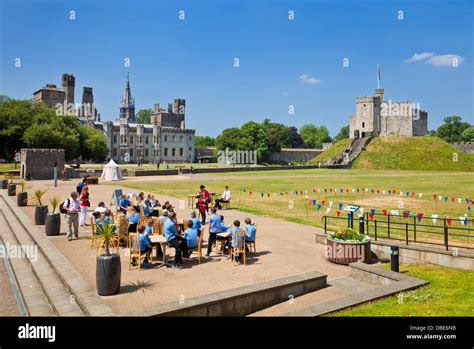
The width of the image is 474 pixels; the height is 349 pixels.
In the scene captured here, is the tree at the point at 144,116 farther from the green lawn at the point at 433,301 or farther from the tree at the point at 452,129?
the green lawn at the point at 433,301

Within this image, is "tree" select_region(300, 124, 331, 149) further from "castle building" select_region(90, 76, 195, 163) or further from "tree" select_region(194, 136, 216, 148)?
"castle building" select_region(90, 76, 195, 163)

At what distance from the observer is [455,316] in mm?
6809

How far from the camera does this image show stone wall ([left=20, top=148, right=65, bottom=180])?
40150mm

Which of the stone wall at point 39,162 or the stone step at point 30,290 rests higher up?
the stone wall at point 39,162

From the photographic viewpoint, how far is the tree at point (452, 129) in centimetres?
14175

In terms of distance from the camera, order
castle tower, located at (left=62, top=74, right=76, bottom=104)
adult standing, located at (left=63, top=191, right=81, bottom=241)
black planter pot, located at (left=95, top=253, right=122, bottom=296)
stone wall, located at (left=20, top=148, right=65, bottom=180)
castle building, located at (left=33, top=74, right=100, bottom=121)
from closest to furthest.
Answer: black planter pot, located at (left=95, top=253, right=122, bottom=296), adult standing, located at (left=63, top=191, right=81, bottom=241), stone wall, located at (left=20, top=148, right=65, bottom=180), castle building, located at (left=33, top=74, right=100, bottom=121), castle tower, located at (left=62, top=74, right=76, bottom=104)

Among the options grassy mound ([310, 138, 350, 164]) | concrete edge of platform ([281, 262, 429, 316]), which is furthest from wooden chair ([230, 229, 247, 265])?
grassy mound ([310, 138, 350, 164])

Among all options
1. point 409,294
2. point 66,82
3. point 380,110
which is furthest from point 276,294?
point 66,82

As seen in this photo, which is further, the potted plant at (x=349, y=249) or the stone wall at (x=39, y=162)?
the stone wall at (x=39, y=162)

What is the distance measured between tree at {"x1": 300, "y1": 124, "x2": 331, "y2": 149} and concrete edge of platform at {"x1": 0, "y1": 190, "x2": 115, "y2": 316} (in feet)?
556

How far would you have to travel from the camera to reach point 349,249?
428 inches

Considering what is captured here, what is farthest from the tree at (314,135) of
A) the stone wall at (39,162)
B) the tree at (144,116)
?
the stone wall at (39,162)

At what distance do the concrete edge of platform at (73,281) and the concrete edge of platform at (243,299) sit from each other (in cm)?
94

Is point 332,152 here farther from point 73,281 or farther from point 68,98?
point 73,281
